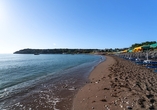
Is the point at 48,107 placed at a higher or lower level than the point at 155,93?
lower

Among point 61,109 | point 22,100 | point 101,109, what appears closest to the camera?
point 101,109

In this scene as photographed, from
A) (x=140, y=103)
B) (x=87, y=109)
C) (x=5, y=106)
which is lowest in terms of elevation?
(x=5, y=106)

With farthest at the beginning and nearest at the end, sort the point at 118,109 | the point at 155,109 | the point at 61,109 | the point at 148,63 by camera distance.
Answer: the point at 148,63 → the point at 61,109 → the point at 118,109 → the point at 155,109

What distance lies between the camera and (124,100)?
6777 millimetres

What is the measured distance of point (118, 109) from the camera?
5.90m

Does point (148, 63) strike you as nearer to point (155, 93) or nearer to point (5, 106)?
point (155, 93)

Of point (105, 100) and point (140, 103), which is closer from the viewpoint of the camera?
point (140, 103)

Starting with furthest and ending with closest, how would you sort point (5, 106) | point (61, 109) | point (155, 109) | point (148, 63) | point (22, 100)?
point (148, 63)
point (22, 100)
point (5, 106)
point (61, 109)
point (155, 109)

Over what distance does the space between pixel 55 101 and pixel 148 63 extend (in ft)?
66.0

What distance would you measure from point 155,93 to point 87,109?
4042 mm

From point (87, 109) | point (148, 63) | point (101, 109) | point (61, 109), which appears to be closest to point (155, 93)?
point (101, 109)

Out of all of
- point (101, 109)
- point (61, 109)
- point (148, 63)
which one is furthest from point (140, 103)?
point (148, 63)

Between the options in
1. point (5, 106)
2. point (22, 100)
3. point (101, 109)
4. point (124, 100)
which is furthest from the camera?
point (22, 100)

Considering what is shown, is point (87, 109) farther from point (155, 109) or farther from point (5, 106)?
point (5, 106)
